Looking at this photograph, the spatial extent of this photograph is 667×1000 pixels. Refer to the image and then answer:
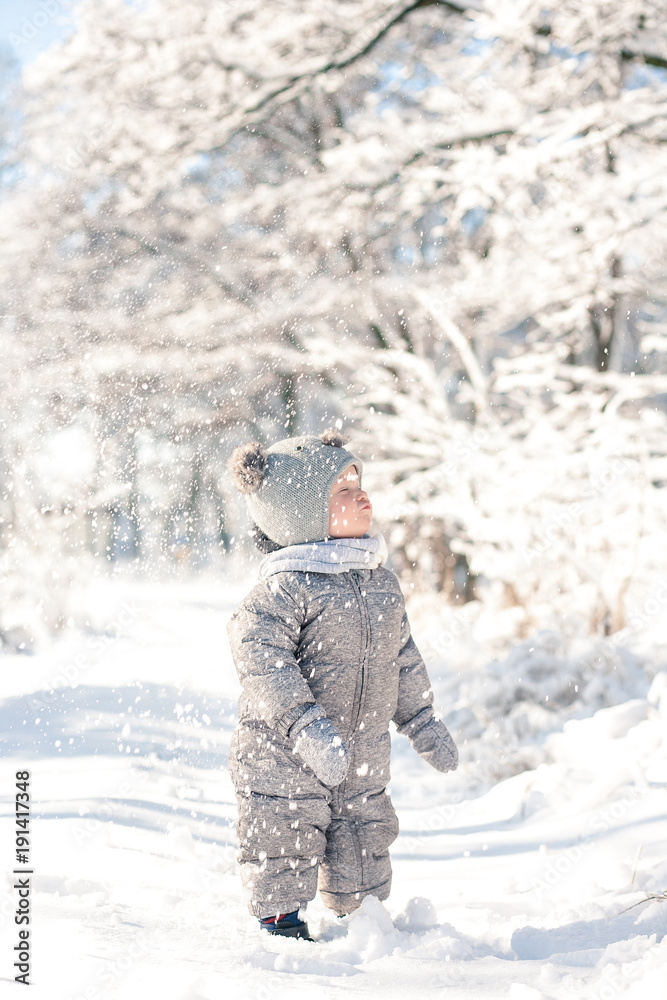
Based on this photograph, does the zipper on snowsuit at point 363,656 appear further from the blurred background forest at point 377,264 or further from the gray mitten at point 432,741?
the blurred background forest at point 377,264

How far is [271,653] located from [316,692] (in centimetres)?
19

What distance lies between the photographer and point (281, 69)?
18.6 ft

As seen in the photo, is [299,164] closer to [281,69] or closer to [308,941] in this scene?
[281,69]

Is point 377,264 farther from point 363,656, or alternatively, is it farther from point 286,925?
point 286,925

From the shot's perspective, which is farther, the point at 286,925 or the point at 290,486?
the point at 290,486

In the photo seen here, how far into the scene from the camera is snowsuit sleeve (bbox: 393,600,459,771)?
224cm

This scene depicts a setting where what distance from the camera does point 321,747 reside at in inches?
72.5

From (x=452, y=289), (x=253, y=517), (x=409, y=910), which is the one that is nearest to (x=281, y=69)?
(x=452, y=289)

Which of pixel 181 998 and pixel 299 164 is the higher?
pixel 299 164

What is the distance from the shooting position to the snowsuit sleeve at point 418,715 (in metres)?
2.24

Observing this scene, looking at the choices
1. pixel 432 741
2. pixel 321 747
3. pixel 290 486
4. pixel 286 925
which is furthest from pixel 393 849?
pixel 290 486

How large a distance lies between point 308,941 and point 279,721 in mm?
503

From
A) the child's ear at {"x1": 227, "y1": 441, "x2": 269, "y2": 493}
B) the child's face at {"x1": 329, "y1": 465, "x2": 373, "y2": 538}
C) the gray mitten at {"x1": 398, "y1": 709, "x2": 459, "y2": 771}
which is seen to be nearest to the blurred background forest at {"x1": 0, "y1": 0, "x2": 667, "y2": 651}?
the gray mitten at {"x1": 398, "y1": 709, "x2": 459, "y2": 771}

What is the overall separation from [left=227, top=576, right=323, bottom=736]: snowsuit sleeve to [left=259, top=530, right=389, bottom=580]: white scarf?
0.06 meters
